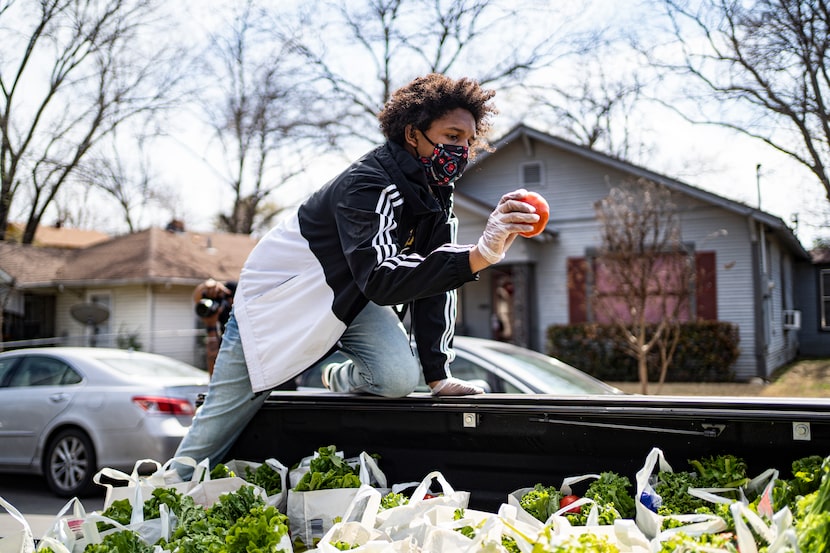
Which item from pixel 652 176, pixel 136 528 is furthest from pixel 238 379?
pixel 652 176

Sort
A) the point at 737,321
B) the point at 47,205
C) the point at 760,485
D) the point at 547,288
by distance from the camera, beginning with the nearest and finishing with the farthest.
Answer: the point at 760,485 → the point at 737,321 → the point at 547,288 → the point at 47,205

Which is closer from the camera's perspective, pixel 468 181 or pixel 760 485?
pixel 760 485

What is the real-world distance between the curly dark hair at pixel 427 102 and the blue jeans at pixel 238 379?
0.79 metres

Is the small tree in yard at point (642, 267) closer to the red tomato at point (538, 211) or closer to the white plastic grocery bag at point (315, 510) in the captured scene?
the red tomato at point (538, 211)

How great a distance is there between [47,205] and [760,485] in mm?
28370

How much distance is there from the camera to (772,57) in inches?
667

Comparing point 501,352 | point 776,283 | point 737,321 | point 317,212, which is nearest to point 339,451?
point 317,212

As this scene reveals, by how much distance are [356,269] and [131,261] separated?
23.2 m

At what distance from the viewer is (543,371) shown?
6.20m

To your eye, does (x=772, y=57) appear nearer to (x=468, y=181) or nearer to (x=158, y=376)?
(x=468, y=181)

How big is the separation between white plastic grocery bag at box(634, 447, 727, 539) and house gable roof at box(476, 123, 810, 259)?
13.4m

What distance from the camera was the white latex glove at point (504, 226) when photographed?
89.0 inches

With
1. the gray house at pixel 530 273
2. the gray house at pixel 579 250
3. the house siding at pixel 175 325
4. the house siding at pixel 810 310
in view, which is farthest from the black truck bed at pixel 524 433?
the house siding at pixel 810 310

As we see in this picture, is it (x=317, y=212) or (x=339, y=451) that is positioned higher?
(x=317, y=212)
